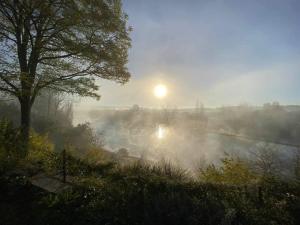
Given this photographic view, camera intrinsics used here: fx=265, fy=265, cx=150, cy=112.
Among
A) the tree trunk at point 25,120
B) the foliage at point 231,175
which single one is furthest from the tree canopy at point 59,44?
the foliage at point 231,175

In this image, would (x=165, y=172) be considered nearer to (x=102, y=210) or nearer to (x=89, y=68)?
(x=102, y=210)

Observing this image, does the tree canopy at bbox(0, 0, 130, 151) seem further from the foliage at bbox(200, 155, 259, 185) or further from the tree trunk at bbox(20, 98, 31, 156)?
the foliage at bbox(200, 155, 259, 185)

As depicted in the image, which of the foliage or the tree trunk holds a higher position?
the tree trunk

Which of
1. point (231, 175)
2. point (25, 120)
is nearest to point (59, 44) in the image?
point (25, 120)

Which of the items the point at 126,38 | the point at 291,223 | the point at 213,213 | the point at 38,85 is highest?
the point at 126,38

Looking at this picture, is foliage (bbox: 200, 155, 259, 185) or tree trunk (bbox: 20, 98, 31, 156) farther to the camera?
tree trunk (bbox: 20, 98, 31, 156)

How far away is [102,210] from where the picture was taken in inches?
175

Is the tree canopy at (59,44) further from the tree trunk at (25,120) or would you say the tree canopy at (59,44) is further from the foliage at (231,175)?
the foliage at (231,175)

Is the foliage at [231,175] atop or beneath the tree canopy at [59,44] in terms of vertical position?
beneath

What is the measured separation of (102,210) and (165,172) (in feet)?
11.6

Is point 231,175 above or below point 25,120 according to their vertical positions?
below

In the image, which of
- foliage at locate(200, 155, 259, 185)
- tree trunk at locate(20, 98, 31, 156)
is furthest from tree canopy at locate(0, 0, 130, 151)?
foliage at locate(200, 155, 259, 185)

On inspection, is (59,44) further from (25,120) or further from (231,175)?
(231,175)

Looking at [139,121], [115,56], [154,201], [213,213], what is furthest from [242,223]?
[139,121]
